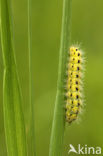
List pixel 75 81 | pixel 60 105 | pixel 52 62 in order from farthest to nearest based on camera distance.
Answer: pixel 52 62 < pixel 75 81 < pixel 60 105

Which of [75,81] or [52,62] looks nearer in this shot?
[75,81]

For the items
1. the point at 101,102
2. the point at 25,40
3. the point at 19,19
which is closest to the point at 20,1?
the point at 19,19

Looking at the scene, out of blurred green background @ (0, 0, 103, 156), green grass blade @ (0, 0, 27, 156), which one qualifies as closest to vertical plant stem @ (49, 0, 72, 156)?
green grass blade @ (0, 0, 27, 156)

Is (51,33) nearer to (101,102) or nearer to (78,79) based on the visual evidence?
(101,102)

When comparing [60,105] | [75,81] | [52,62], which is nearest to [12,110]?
[60,105]

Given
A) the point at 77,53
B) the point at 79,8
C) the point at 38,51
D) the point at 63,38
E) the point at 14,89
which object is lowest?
the point at 14,89

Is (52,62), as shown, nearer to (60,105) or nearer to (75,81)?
(75,81)

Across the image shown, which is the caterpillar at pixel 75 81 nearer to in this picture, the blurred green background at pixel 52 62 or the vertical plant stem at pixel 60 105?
the vertical plant stem at pixel 60 105

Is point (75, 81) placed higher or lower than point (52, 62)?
lower

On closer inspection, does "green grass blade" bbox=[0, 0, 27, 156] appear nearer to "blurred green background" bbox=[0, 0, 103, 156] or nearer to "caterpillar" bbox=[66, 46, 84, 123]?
"caterpillar" bbox=[66, 46, 84, 123]
